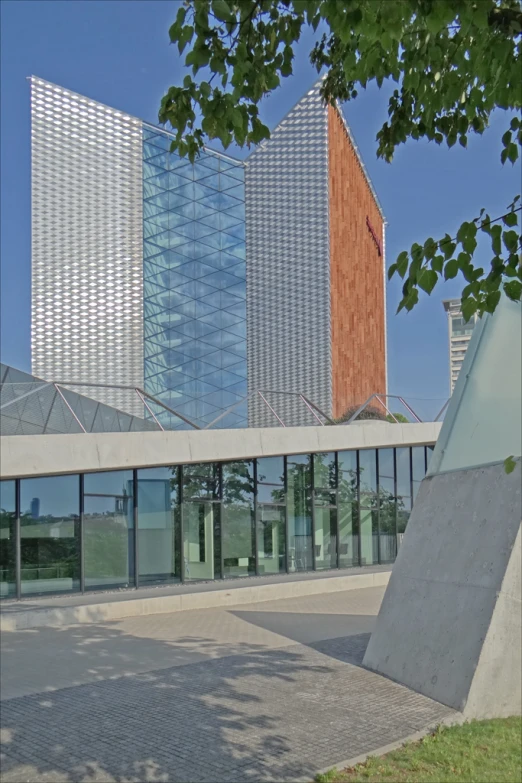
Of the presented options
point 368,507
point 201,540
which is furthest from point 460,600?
point 368,507

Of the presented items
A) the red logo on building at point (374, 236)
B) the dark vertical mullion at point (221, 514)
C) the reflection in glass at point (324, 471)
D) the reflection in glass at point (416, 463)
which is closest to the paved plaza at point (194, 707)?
the dark vertical mullion at point (221, 514)

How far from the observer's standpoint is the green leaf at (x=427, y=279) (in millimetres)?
3559

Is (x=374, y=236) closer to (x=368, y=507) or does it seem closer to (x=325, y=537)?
(x=368, y=507)

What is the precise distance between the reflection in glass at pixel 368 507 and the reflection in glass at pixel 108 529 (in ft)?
24.8

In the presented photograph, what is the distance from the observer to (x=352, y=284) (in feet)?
149

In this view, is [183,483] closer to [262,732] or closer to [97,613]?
[97,613]

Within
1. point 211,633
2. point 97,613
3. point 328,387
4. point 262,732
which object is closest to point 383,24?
point 262,732

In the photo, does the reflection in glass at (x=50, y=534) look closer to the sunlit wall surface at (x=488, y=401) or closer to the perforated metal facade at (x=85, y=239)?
the sunlit wall surface at (x=488, y=401)

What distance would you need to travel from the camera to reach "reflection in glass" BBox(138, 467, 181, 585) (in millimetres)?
18000

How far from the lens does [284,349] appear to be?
4328 centimetres

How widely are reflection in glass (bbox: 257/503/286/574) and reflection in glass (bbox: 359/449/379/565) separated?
3049mm

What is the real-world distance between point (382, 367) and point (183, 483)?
108ft

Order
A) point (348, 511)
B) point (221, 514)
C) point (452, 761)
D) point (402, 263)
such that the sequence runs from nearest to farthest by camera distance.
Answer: point (402, 263) < point (452, 761) < point (221, 514) < point (348, 511)

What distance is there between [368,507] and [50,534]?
986cm
